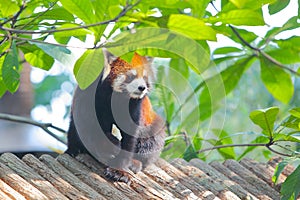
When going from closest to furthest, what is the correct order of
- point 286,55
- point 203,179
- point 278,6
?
point 278,6
point 203,179
point 286,55

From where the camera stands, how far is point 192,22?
153cm

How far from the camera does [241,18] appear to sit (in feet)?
5.59

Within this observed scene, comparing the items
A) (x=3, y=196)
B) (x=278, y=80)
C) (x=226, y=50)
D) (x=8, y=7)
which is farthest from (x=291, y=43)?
(x=3, y=196)

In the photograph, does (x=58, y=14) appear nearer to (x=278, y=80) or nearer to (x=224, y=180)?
(x=224, y=180)

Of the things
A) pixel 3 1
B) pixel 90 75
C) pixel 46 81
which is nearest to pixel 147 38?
pixel 90 75

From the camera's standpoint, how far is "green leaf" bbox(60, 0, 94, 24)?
1729 mm

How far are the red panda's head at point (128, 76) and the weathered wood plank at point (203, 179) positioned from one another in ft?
1.21

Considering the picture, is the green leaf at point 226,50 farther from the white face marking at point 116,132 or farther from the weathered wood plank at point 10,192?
the weathered wood plank at point 10,192

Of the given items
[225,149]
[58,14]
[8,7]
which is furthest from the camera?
[225,149]

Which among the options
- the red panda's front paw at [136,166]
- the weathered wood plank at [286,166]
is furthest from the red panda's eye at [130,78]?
the weathered wood plank at [286,166]

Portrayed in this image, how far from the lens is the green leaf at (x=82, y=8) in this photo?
1.73 meters

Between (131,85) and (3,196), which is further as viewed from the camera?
(131,85)

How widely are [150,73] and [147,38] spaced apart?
1140mm

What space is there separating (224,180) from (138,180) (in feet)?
1.40
